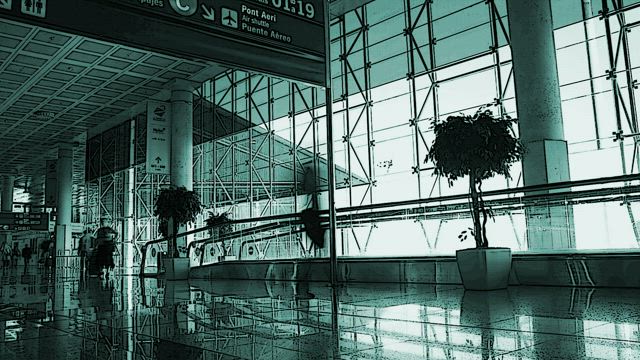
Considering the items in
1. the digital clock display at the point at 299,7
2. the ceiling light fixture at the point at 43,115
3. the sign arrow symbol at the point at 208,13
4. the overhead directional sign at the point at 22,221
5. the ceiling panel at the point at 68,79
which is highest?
the ceiling panel at the point at 68,79

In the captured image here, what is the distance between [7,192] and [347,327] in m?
37.2

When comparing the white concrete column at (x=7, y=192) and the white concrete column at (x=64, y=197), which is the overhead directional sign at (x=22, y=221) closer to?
the white concrete column at (x=64, y=197)

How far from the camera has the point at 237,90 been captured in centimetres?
1811

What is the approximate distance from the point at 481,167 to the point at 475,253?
35.3 inches

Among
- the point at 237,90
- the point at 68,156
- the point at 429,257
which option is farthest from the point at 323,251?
the point at 68,156

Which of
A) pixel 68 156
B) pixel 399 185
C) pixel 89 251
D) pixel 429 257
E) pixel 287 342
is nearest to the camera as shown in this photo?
pixel 287 342

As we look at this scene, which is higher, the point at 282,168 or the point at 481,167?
the point at 282,168

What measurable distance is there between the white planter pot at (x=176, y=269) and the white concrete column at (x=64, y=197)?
16.8 metres

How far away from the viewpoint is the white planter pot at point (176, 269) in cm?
1121

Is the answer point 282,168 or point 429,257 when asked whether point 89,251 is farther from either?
point 429,257

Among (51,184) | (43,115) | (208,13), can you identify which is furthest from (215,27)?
(51,184)

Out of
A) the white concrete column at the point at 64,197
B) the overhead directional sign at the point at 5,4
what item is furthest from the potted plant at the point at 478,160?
the white concrete column at the point at 64,197

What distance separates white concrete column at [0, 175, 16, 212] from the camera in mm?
34500

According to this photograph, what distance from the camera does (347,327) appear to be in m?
A: 3.47
